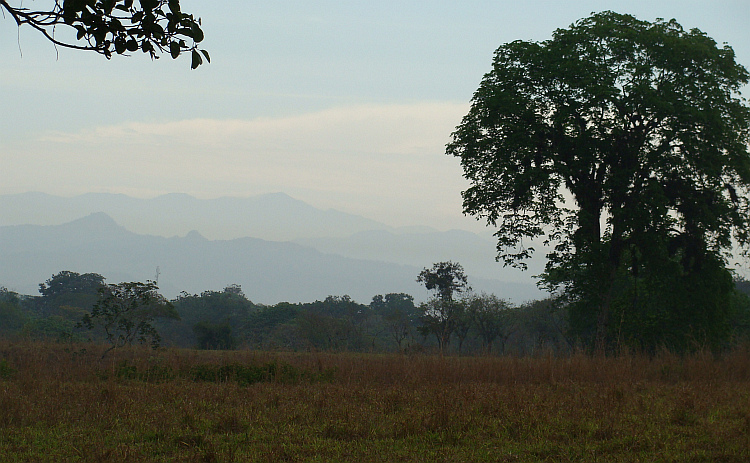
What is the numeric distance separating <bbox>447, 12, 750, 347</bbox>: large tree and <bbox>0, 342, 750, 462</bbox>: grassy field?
9933 millimetres

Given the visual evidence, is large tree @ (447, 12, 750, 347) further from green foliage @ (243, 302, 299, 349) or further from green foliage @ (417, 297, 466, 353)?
green foliage @ (243, 302, 299, 349)

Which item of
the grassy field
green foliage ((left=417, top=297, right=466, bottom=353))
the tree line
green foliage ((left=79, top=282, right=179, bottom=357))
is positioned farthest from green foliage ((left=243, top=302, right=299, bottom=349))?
the grassy field

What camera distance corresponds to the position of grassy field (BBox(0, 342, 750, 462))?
6.08m

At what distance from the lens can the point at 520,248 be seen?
24.0 meters

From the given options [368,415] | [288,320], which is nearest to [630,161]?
[368,415]

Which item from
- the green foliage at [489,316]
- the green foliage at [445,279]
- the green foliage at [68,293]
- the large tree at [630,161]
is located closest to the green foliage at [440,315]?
the green foliage at [445,279]

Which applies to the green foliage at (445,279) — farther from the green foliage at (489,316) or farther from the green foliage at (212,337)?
the green foliage at (212,337)

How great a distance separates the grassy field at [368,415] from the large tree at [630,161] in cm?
993

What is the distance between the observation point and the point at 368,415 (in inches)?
311

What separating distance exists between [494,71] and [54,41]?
2227 centimetres

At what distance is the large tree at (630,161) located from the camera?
71.7ft

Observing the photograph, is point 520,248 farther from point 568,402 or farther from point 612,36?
point 568,402

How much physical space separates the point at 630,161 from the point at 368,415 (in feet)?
59.7

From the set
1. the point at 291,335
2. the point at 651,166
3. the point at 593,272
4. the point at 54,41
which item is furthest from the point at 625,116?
the point at 291,335
